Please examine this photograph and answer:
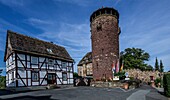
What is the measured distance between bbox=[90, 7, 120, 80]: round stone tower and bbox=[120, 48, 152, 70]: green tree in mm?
15237

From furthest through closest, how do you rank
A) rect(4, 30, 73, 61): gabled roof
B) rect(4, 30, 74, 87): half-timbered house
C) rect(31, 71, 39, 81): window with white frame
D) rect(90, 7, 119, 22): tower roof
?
rect(90, 7, 119, 22): tower roof
rect(31, 71, 39, 81): window with white frame
rect(4, 30, 73, 61): gabled roof
rect(4, 30, 74, 87): half-timbered house

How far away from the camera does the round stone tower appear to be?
2725cm

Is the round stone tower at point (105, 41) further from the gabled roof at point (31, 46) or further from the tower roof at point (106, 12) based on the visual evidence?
the gabled roof at point (31, 46)

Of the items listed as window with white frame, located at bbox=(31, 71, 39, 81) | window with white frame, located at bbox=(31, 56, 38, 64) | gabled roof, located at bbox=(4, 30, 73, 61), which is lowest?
window with white frame, located at bbox=(31, 71, 39, 81)

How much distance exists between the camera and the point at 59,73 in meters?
23.7

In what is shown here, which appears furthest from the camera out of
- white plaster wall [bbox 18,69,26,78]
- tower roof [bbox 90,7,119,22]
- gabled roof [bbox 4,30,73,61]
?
tower roof [bbox 90,7,119,22]

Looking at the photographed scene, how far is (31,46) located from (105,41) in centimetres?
1411

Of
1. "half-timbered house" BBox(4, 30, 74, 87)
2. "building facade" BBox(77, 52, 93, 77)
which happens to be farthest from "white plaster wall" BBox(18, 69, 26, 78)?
"building facade" BBox(77, 52, 93, 77)

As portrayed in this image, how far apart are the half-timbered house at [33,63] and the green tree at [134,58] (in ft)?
72.3

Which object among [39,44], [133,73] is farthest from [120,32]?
[39,44]

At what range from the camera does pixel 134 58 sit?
4416 cm

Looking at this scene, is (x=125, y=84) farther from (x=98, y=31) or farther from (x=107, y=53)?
(x=98, y=31)

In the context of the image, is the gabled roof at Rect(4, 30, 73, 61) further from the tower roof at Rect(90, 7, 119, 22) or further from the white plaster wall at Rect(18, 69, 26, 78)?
the tower roof at Rect(90, 7, 119, 22)

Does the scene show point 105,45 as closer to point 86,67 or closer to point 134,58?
point 86,67
